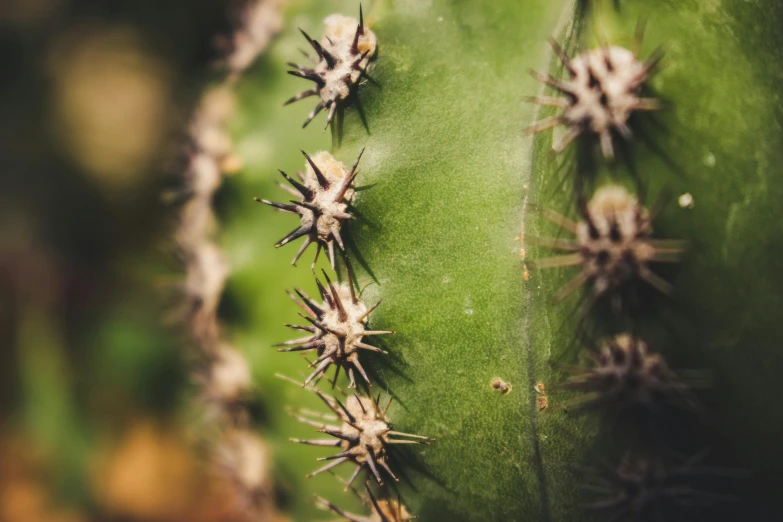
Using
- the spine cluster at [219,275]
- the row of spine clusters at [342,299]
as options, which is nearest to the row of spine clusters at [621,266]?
the row of spine clusters at [342,299]

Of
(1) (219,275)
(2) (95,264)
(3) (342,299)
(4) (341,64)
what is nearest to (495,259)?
(3) (342,299)

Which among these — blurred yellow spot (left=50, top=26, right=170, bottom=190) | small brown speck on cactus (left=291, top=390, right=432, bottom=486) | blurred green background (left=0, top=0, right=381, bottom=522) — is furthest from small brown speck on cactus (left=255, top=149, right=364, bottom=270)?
blurred yellow spot (left=50, top=26, right=170, bottom=190)

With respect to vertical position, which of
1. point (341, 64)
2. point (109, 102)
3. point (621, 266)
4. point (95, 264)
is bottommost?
point (621, 266)

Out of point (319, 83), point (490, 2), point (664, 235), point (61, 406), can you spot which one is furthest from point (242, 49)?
point (61, 406)

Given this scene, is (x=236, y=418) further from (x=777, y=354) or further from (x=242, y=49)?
(x=777, y=354)

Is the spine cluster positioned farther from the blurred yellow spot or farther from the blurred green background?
the blurred yellow spot

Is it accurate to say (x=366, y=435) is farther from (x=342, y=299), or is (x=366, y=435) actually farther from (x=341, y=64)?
(x=341, y=64)

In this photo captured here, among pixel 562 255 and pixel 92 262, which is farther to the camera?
pixel 92 262
